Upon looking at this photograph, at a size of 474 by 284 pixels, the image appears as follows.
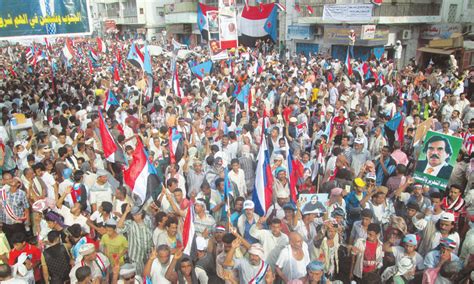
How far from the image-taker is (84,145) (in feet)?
23.2

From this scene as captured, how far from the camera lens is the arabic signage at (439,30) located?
21.0 m

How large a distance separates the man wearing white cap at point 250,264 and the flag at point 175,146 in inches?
126

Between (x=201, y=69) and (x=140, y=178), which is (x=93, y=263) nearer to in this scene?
(x=140, y=178)

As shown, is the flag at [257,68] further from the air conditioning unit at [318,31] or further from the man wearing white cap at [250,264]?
the man wearing white cap at [250,264]

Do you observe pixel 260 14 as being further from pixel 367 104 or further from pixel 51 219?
pixel 51 219

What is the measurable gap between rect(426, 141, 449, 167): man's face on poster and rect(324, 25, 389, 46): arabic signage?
16115 millimetres

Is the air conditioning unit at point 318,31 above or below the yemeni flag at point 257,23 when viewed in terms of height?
below

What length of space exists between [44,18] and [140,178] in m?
3.85

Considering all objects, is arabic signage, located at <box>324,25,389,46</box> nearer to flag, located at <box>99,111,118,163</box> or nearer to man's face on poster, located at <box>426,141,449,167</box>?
man's face on poster, located at <box>426,141,449,167</box>

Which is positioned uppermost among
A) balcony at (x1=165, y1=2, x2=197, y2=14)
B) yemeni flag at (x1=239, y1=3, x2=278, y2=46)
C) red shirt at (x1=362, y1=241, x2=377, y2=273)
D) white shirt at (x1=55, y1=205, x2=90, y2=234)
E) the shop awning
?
balcony at (x1=165, y1=2, x2=197, y2=14)

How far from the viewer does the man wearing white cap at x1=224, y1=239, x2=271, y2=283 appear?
3.92 m

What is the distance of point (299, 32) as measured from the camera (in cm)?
2456

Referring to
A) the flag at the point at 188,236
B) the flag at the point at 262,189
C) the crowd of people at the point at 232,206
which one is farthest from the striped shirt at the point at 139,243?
the flag at the point at 262,189

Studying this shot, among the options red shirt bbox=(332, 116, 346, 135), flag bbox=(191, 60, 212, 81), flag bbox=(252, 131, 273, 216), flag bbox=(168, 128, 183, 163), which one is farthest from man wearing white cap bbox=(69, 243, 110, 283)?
flag bbox=(191, 60, 212, 81)
